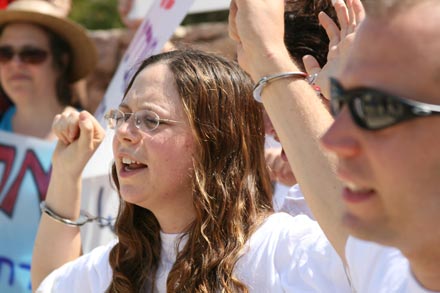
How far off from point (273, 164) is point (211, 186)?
582mm

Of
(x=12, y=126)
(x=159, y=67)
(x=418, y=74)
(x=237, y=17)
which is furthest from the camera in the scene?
(x=12, y=126)

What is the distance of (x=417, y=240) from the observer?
1054 mm

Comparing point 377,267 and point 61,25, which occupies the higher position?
point 377,267

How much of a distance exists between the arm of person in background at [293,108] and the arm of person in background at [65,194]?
91 centimetres

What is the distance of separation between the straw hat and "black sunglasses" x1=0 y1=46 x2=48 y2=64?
15cm

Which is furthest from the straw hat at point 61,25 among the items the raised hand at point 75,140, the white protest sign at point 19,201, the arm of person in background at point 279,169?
the arm of person in background at point 279,169

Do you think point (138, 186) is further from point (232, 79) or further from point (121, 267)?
point (232, 79)

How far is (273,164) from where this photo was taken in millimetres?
2643

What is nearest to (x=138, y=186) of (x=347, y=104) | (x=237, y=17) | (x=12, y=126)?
(x=237, y=17)

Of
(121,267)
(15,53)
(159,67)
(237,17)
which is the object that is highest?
(237,17)

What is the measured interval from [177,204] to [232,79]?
0.35 m

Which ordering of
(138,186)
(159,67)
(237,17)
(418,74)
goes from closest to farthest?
1. (418,74)
2. (237,17)
3. (138,186)
4. (159,67)

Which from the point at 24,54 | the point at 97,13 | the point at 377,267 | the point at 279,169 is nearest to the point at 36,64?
the point at 24,54

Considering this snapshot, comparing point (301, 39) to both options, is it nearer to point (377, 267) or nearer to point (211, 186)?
point (211, 186)
